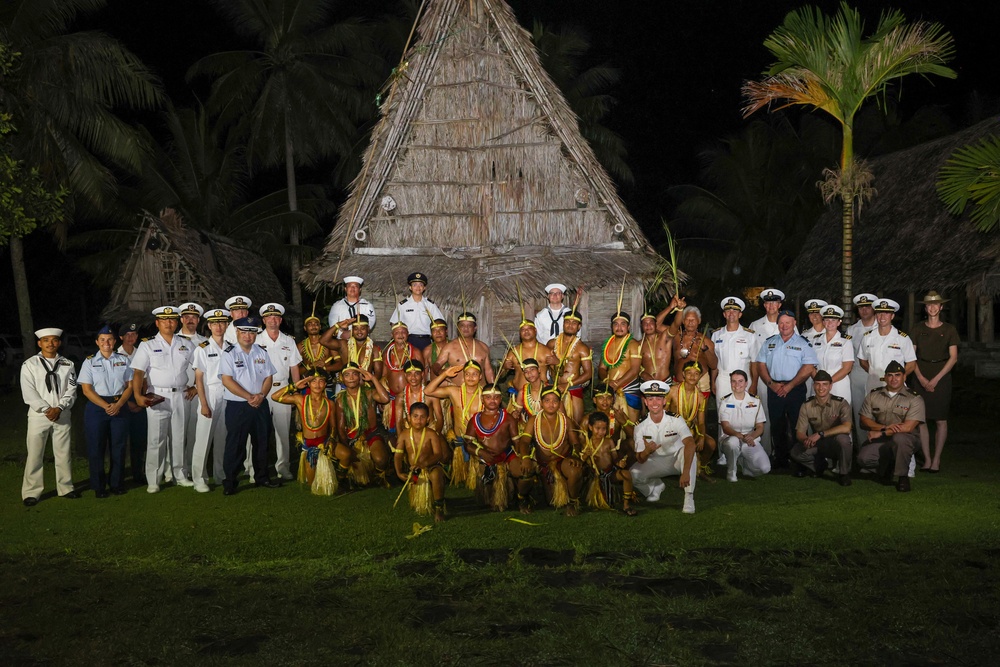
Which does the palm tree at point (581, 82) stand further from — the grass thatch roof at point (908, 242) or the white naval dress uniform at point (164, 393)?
the white naval dress uniform at point (164, 393)

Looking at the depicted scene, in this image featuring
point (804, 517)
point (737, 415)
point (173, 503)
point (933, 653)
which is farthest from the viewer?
point (737, 415)

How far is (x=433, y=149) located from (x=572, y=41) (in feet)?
52.6

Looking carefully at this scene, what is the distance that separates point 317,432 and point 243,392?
0.83 m

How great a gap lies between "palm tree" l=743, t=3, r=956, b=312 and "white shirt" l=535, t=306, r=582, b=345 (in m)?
4.65

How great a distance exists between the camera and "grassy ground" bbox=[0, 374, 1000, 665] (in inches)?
221

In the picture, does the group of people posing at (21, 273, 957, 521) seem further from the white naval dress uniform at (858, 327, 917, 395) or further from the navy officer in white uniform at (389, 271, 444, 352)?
the navy officer in white uniform at (389, 271, 444, 352)

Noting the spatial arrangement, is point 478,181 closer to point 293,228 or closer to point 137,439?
point 137,439

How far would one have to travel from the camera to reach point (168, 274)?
20625 millimetres

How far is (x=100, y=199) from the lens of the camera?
67.6 feet

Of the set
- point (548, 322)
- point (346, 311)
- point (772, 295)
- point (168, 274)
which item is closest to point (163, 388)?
point (346, 311)

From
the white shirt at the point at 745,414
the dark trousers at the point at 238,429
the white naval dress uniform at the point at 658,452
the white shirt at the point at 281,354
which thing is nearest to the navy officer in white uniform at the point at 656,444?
the white naval dress uniform at the point at 658,452

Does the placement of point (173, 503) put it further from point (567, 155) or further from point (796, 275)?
point (796, 275)

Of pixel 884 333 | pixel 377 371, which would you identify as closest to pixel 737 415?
pixel 884 333

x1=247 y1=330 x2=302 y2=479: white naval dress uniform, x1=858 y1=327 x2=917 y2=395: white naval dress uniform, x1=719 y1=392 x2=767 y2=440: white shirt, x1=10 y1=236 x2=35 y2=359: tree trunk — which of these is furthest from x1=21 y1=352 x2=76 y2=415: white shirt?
x1=10 y1=236 x2=35 y2=359: tree trunk
